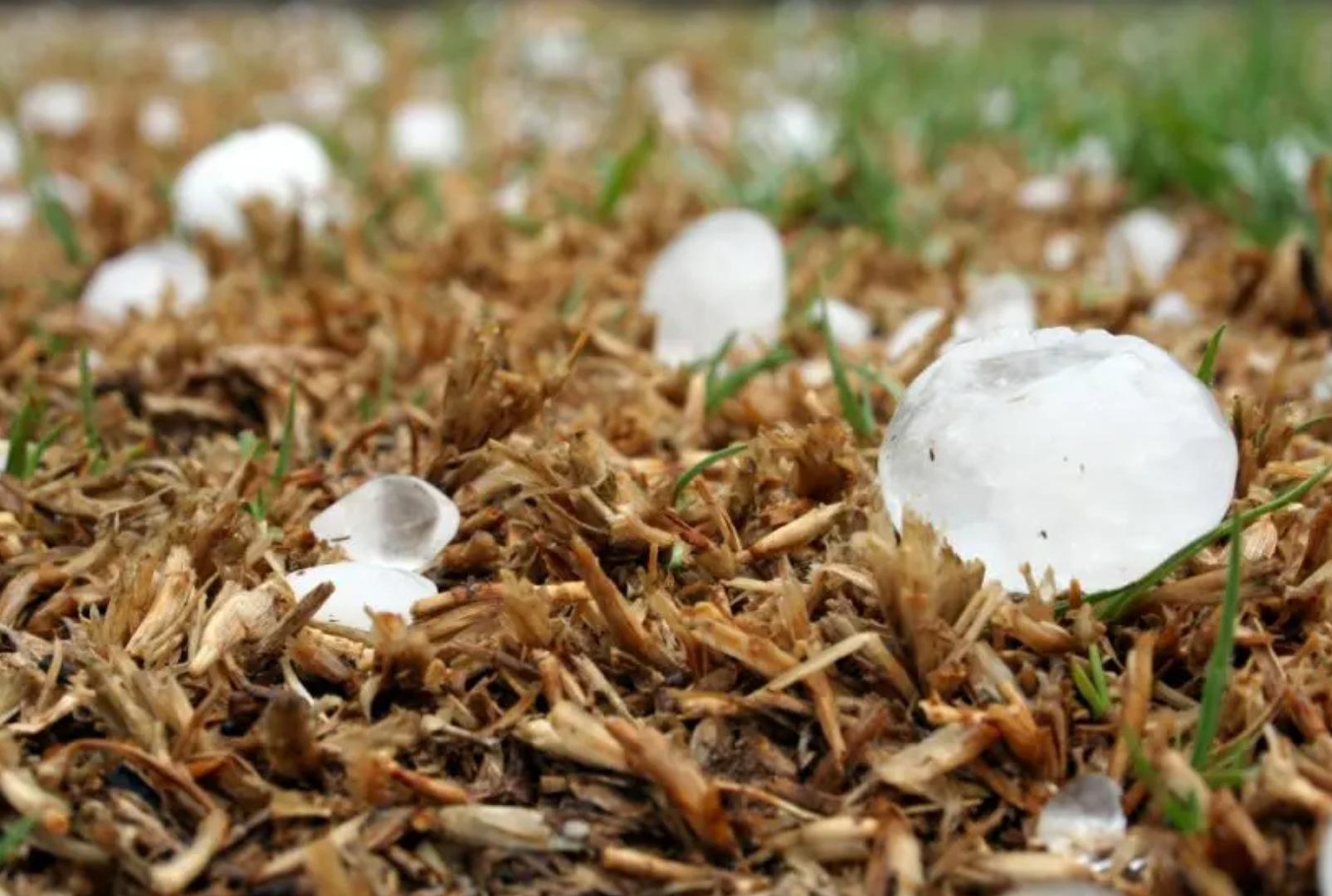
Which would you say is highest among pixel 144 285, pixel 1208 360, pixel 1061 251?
pixel 1208 360

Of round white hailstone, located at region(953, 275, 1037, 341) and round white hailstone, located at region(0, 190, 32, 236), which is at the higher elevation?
round white hailstone, located at region(953, 275, 1037, 341)

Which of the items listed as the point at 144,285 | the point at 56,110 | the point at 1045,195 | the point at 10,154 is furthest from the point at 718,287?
the point at 56,110

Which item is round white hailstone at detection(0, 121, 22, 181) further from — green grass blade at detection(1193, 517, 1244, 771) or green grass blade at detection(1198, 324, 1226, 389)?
green grass blade at detection(1193, 517, 1244, 771)

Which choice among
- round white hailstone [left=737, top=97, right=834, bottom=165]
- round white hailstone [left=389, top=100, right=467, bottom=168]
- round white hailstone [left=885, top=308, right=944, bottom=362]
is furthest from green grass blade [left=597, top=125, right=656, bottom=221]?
round white hailstone [left=389, top=100, right=467, bottom=168]

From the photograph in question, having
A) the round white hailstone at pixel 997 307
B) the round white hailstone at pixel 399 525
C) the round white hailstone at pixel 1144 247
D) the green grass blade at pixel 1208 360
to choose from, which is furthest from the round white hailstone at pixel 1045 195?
the round white hailstone at pixel 399 525

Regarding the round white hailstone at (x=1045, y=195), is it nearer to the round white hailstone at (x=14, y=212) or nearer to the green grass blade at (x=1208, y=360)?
the green grass blade at (x=1208, y=360)

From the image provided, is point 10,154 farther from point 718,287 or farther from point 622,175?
point 718,287
